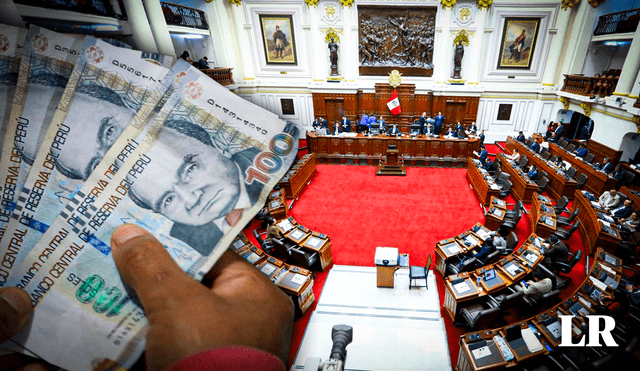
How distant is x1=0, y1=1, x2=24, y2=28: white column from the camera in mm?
1365

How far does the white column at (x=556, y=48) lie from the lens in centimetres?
1370

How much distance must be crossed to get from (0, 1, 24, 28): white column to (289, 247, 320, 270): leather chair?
20.3ft

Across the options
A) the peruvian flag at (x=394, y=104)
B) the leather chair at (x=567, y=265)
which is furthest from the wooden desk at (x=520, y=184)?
the peruvian flag at (x=394, y=104)

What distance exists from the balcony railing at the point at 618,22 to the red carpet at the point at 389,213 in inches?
343

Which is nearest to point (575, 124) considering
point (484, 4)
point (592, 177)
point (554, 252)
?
point (592, 177)

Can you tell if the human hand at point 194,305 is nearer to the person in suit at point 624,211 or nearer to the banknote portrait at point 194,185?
the banknote portrait at point 194,185

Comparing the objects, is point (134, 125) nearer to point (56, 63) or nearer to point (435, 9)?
point (56, 63)

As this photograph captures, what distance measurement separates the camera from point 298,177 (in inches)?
441

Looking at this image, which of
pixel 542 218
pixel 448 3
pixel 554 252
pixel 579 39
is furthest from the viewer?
pixel 448 3

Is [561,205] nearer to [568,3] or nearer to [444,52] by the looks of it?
[444,52]

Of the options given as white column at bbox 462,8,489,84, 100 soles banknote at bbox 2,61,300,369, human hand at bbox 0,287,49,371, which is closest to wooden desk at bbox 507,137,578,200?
white column at bbox 462,8,489,84

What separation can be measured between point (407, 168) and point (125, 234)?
43.8 ft

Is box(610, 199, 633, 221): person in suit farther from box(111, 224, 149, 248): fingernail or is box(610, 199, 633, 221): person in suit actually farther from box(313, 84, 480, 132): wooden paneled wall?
box(111, 224, 149, 248): fingernail

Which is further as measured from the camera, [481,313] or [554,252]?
[554,252]
